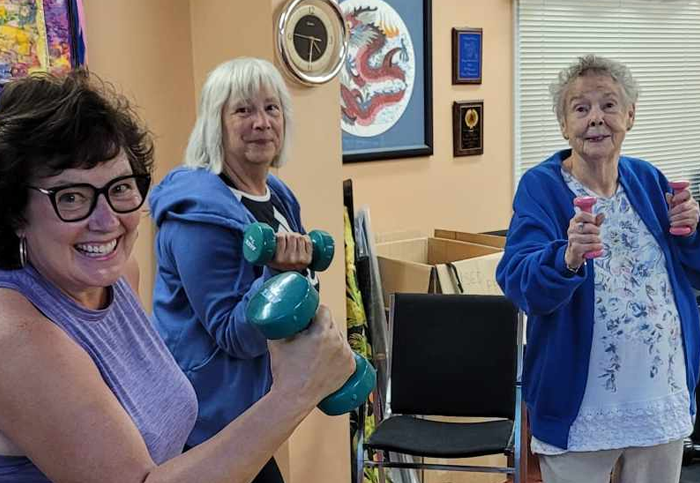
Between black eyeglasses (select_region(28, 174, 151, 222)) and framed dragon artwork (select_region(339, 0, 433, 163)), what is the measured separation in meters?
2.08

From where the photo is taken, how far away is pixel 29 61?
6.44 ft

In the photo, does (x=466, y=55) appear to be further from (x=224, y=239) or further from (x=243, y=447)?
(x=243, y=447)

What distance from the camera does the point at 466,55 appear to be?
3463 mm

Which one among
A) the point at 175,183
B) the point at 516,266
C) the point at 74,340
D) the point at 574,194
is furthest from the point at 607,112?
the point at 74,340

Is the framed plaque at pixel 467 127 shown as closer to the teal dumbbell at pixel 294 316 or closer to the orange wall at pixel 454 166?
the orange wall at pixel 454 166

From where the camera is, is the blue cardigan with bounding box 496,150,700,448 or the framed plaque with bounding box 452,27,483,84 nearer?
the blue cardigan with bounding box 496,150,700,448

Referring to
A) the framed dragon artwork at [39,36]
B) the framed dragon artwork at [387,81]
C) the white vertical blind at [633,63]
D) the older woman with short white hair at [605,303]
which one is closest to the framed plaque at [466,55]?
the framed dragon artwork at [387,81]

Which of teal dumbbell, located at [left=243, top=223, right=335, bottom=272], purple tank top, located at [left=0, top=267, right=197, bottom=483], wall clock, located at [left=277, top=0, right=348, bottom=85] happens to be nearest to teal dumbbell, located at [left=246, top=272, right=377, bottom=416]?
purple tank top, located at [left=0, top=267, right=197, bottom=483]

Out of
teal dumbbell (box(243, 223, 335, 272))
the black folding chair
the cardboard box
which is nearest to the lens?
teal dumbbell (box(243, 223, 335, 272))

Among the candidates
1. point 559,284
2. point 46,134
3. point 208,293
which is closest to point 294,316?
point 46,134

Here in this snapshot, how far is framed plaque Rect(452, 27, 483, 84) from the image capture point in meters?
3.43

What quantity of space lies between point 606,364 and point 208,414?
0.90m

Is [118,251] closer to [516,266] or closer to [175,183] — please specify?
[175,183]

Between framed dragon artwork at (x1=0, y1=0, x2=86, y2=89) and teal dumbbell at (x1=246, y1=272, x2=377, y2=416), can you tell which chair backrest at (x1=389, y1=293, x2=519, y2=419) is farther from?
teal dumbbell at (x1=246, y1=272, x2=377, y2=416)
